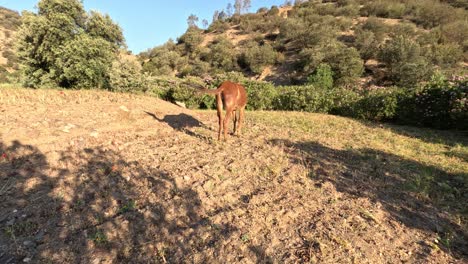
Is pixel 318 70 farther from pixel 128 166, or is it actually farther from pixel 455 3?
pixel 455 3

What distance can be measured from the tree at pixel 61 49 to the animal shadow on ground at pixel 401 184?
1191 cm

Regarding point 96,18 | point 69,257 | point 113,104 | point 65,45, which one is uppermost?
point 96,18

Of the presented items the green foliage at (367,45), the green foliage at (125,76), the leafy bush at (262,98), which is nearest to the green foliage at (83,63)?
the green foliage at (125,76)

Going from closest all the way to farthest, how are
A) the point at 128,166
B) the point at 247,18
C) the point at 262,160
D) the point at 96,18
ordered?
the point at 128,166
the point at 262,160
the point at 96,18
the point at 247,18

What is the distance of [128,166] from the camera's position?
17.4 feet

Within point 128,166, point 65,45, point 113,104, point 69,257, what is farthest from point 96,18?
point 69,257

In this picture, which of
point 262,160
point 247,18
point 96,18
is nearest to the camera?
point 262,160

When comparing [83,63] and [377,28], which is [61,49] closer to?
[83,63]

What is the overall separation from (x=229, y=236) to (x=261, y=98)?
13.6 m

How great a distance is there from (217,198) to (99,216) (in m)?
1.73

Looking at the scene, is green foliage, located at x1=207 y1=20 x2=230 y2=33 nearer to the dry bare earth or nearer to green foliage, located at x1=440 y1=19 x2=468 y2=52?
green foliage, located at x1=440 y1=19 x2=468 y2=52

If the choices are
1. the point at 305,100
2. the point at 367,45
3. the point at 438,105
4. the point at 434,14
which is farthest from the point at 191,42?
the point at 438,105

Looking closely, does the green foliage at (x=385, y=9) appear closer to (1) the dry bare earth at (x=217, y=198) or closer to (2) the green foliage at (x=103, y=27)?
(2) the green foliage at (x=103, y=27)

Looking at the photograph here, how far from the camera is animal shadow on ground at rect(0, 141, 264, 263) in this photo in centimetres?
304
